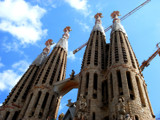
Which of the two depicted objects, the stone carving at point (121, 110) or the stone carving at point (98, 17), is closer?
the stone carving at point (121, 110)

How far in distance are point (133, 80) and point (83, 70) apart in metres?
7.97

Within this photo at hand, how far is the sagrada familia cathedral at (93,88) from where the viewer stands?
20.5 metres

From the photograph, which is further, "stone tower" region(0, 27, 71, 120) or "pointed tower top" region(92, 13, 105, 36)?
"pointed tower top" region(92, 13, 105, 36)

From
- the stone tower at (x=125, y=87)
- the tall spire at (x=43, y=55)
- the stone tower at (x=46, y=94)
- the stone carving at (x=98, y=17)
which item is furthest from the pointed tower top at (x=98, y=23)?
the tall spire at (x=43, y=55)

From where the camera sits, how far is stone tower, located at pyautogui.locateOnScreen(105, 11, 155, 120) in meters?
18.9

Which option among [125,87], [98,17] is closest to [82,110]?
[125,87]

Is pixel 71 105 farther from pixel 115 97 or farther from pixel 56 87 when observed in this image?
pixel 115 97

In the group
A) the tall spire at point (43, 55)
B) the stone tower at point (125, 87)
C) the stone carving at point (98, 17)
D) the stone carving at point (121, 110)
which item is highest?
the stone carving at point (98, 17)

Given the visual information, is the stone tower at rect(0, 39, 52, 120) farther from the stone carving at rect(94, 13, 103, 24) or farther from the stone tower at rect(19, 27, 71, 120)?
the stone carving at rect(94, 13, 103, 24)

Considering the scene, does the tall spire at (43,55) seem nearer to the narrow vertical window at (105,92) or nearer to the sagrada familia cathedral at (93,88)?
the sagrada familia cathedral at (93,88)

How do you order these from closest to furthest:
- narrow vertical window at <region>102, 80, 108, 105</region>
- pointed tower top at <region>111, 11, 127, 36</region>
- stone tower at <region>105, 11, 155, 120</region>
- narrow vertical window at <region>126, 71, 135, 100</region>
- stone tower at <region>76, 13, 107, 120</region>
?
stone tower at <region>105, 11, 155, 120</region>, narrow vertical window at <region>126, 71, 135, 100</region>, stone tower at <region>76, 13, 107, 120</region>, narrow vertical window at <region>102, 80, 108, 105</region>, pointed tower top at <region>111, 11, 127, 36</region>

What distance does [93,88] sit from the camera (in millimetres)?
24891

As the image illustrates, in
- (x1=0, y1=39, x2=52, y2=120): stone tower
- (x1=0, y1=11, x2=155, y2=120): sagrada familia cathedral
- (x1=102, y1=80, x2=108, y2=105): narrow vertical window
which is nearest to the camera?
(x1=0, y1=11, x2=155, y2=120): sagrada familia cathedral

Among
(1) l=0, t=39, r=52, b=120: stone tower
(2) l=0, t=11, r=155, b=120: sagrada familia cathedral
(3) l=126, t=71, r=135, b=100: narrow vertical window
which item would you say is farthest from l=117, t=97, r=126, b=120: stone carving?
(1) l=0, t=39, r=52, b=120: stone tower
